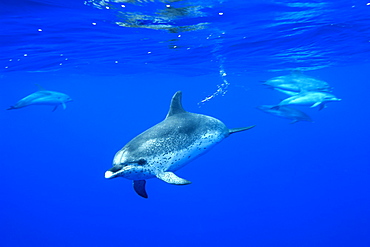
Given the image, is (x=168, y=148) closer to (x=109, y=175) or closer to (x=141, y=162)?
(x=141, y=162)

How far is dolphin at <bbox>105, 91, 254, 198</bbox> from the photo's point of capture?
4.77m

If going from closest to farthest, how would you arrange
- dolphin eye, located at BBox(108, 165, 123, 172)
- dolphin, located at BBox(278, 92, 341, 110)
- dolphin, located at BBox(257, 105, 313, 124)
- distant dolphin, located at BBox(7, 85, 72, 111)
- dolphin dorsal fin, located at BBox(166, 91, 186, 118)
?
1. dolphin eye, located at BBox(108, 165, 123, 172)
2. dolphin dorsal fin, located at BBox(166, 91, 186, 118)
3. dolphin, located at BBox(278, 92, 341, 110)
4. dolphin, located at BBox(257, 105, 313, 124)
5. distant dolphin, located at BBox(7, 85, 72, 111)

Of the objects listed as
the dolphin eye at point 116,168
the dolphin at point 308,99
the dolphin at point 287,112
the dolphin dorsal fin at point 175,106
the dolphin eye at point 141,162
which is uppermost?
the dolphin at point 308,99

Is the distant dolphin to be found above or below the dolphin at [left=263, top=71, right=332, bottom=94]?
below

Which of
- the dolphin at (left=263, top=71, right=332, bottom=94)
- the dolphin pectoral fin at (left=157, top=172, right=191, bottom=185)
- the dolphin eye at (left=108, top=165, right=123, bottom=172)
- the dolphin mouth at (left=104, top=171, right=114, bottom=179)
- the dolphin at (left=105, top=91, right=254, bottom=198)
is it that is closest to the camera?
the dolphin mouth at (left=104, top=171, right=114, bottom=179)

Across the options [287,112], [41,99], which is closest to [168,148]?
[287,112]

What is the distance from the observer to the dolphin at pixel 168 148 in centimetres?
477

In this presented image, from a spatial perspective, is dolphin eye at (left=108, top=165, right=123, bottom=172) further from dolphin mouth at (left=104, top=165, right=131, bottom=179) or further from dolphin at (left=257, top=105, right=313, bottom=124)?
dolphin at (left=257, top=105, right=313, bottom=124)

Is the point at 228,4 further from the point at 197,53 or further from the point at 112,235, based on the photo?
the point at 112,235

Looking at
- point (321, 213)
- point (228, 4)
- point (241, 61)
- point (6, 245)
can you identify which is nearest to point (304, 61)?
point (241, 61)

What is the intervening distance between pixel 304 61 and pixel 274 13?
44.9 feet

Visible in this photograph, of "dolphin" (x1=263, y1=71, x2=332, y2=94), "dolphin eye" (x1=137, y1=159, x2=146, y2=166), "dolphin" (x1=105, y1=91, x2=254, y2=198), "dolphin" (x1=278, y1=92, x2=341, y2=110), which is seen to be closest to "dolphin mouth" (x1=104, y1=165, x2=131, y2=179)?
"dolphin" (x1=105, y1=91, x2=254, y2=198)

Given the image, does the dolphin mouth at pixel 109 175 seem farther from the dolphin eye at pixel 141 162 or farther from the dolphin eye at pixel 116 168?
the dolphin eye at pixel 141 162

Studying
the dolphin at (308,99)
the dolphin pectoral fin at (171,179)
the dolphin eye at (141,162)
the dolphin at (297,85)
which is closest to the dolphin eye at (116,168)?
the dolphin eye at (141,162)
